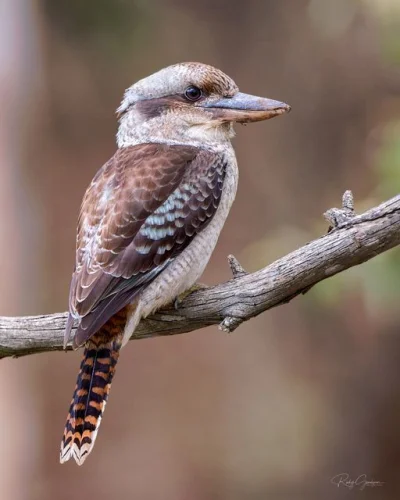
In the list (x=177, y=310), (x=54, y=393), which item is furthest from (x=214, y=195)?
(x=54, y=393)

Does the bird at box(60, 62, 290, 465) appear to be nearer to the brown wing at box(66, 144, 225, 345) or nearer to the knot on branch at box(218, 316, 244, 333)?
the brown wing at box(66, 144, 225, 345)

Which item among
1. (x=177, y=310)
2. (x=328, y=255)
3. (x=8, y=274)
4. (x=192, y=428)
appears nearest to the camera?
(x=328, y=255)

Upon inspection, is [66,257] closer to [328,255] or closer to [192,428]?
[192,428]

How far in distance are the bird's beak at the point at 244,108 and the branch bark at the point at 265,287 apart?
1.42 feet

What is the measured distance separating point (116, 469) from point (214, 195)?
2722 millimetres

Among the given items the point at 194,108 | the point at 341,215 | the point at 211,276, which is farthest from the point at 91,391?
the point at 211,276

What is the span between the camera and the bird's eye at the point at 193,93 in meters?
2.65

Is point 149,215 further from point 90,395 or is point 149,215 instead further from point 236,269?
point 90,395

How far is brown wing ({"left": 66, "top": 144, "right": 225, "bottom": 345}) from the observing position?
2297 millimetres

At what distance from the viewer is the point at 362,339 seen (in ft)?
15.4

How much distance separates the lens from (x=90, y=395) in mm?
2320

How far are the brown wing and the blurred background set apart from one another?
7.29ft

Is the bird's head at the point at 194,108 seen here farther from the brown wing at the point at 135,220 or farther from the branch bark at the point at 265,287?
the branch bark at the point at 265,287
